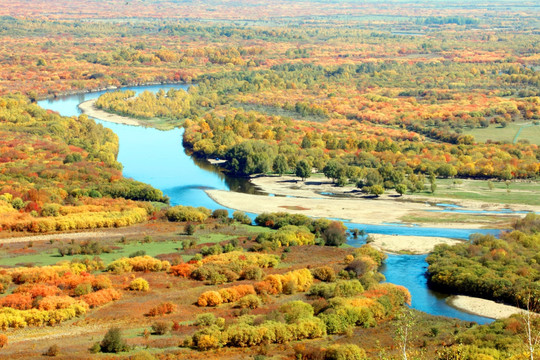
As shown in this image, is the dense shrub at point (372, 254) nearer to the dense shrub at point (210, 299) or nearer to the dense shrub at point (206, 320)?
the dense shrub at point (210, 299)

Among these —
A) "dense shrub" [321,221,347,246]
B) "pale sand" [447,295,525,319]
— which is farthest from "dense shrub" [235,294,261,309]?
"dense shrub" [321,221,347,246]

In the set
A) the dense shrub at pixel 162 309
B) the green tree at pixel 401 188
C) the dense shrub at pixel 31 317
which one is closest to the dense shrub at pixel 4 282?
the dense shrub at pixel 31 317

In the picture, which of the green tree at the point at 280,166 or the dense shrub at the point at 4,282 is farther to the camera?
the green tree at the point at 280,166

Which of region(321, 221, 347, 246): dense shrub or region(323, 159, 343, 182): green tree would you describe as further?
region(323, 159, 343, 182): green tree

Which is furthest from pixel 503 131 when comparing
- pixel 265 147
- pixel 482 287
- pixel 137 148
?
pixel 482 287

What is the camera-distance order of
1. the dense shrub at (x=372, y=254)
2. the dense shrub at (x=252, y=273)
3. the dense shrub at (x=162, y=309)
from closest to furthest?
the dense shrub at (x=162, y=309) → the dense shrub at (x=252, y=273) → the dense shrub at (x=372, y=254)

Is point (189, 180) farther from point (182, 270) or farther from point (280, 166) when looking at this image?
point (182, 270)

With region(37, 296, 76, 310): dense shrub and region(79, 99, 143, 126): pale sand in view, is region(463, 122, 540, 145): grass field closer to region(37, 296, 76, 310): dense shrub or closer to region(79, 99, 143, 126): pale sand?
region(79, 99, 143, 126): pale sand
